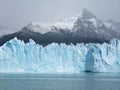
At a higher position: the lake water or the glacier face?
the glacier face

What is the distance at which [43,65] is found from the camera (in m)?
52.8

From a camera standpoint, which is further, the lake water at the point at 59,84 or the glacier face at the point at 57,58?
the glacier face at the point at 57,58

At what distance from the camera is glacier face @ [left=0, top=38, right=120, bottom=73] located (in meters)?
51.3

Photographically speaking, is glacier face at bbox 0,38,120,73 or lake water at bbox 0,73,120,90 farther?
glacier face at bbox 0,38,120,73

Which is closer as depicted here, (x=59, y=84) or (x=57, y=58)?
(x=59, y=84)

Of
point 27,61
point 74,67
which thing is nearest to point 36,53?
point 27,61

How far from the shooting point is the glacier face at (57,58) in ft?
168

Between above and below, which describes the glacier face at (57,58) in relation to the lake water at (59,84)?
above

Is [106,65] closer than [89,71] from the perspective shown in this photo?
Yes

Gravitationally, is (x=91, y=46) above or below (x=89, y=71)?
above

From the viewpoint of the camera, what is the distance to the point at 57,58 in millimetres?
53906

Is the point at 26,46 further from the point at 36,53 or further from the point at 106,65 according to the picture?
the point at 106,65

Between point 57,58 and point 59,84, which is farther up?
point 57,58

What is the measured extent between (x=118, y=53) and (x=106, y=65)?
251 centimetres
